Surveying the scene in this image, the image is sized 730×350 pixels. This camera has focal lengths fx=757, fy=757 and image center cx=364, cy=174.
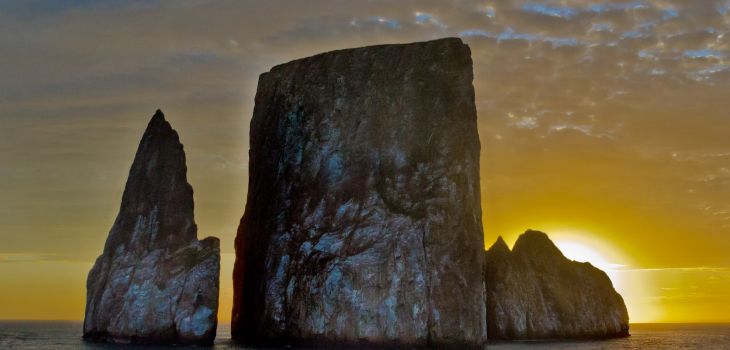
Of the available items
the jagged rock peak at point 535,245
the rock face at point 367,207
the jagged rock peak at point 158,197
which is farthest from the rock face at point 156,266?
the jagged rock peak at point 535,245

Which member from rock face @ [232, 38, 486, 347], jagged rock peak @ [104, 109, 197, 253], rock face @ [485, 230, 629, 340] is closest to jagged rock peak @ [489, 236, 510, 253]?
rock face @ [485, 230, 629, 340]

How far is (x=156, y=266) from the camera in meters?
78.8

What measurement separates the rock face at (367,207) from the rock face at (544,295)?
2405 centimetres

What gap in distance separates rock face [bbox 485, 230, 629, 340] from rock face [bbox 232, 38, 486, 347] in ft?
78.9

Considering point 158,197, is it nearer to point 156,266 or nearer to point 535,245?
point 156,266

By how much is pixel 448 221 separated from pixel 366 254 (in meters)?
9.12

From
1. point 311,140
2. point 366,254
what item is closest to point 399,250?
point 366,254

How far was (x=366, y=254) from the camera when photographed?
252 feet

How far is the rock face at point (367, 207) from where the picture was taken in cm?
7525

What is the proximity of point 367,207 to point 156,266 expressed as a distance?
22.8 m

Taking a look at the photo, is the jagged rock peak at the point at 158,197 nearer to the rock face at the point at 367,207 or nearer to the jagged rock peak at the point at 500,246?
the rock face at the point at 367,207

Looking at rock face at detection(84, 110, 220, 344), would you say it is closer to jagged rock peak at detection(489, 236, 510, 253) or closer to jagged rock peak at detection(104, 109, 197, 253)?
jagged rock peak at detection(104, 109, 197, 253)

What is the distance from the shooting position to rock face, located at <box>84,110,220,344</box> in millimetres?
75312

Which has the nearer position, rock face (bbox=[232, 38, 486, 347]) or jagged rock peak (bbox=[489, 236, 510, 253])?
rock face (bbox=[232, 38, 486, 347])
